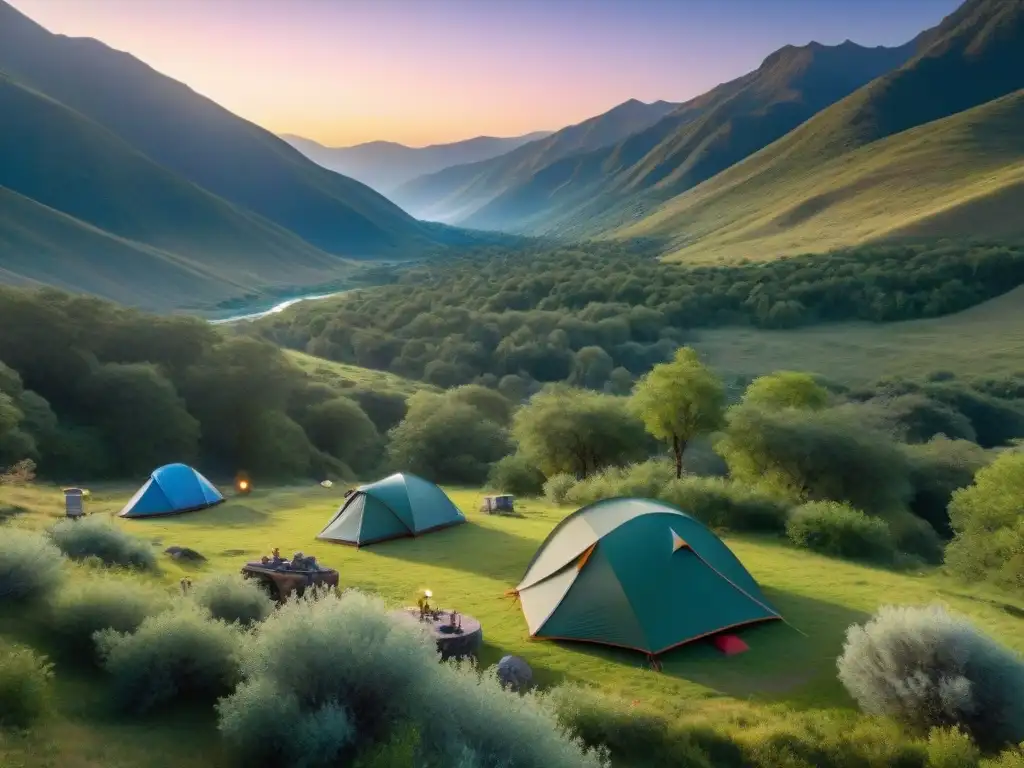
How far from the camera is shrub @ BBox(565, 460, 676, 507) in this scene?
26.8 meters

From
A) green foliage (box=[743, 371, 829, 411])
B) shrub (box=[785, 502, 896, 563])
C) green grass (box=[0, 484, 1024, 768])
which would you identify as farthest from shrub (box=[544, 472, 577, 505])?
green foliage (box=[743, 371, 829, 411])

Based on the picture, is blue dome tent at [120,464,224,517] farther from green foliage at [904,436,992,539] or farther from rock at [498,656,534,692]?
green foliage at [904,436,992,539]

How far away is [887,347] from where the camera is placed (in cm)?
7481

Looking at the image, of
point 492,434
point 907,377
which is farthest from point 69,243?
point 907,377

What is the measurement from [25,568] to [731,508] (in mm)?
19212

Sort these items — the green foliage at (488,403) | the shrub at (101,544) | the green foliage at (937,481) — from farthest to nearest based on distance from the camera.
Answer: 1. the green foliage at (488,403)
2. the green foliage at (937,481)
3. the shrub at (101,544)

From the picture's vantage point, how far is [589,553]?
50.8 ft

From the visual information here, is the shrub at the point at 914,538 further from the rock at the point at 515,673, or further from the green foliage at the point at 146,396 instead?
the green foliage at the point at 146,396

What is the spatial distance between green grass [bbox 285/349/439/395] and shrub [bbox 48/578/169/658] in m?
45.5

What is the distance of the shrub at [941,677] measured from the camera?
37.4 ft

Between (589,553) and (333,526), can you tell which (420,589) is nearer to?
(589,553)

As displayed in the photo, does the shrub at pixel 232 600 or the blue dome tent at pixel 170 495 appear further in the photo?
the blue dome tent at pixel 170 495

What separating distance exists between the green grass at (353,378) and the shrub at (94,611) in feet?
149

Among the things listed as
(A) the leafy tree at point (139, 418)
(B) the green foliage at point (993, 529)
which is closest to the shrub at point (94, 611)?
(B) the green foliage at point (993, 529)
